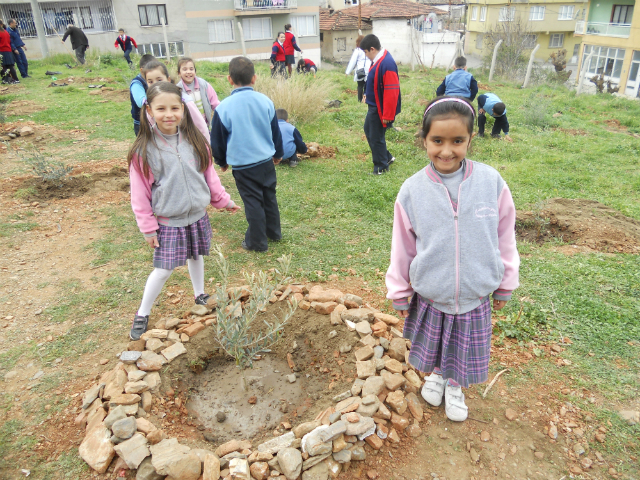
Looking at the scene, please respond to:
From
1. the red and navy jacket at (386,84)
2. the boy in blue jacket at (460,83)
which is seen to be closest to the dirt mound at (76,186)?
the red and navy jacket at (386,84)

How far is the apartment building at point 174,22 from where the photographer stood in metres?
22.5

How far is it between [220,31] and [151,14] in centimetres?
385

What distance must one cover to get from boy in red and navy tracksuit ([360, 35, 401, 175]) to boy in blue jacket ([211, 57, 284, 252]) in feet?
7.28

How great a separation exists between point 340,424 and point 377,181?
4.36 meters

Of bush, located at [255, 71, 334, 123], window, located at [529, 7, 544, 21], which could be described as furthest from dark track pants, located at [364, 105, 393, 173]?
window, located at [529, 7, 544, 21]

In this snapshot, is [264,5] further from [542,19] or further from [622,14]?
[542,19]

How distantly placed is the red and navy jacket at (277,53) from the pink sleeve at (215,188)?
38.7 feet

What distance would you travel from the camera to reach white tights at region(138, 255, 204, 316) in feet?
9.87

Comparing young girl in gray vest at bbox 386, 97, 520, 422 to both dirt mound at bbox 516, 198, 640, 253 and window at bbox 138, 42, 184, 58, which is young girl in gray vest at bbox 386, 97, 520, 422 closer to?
dirt mound at bbox 516, 198, 640, 253

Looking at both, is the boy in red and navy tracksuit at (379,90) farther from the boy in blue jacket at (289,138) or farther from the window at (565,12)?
the window at (565,12)

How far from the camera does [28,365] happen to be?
2.91m

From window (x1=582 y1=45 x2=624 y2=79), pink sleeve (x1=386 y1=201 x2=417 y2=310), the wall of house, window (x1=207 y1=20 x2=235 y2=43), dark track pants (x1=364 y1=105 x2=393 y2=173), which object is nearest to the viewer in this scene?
pink sleeve (x1=386 y1=201 x2=417 y2=310)

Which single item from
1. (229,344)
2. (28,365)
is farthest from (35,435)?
(229,344)

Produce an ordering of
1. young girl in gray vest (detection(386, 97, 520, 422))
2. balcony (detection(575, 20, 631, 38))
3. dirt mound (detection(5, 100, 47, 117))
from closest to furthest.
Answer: young girl in gray vest (detection(386, 97, 520, 422)), dirt mound (detection(5, 100, 47, 117)), balcony (detection(575, 20, 631, 38))
